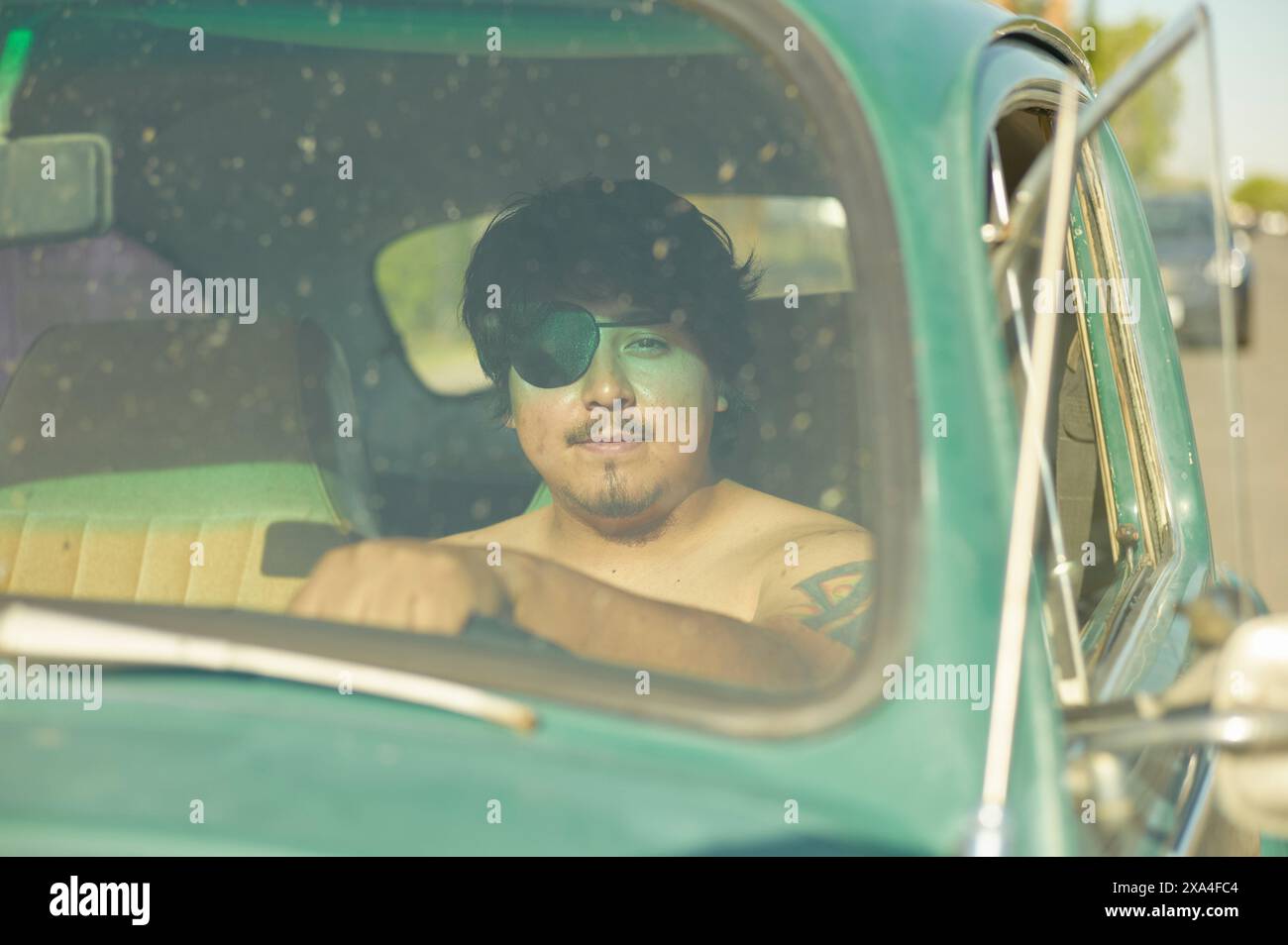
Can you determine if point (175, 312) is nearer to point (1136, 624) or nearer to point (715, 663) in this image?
point (715, 663)

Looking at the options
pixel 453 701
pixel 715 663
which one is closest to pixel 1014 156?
pixel 715 663

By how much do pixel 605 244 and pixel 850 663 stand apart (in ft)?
2.84

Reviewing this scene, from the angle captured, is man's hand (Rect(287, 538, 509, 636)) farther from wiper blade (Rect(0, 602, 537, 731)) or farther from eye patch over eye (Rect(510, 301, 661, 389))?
eye patch over eye (Rect(510, 301, 661, 389))

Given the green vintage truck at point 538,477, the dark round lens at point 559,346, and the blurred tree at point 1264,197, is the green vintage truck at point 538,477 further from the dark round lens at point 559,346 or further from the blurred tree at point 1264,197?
the blurred tree at point 1264,197

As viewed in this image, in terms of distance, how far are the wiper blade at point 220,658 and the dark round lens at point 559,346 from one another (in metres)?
0.76

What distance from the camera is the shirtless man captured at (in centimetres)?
158

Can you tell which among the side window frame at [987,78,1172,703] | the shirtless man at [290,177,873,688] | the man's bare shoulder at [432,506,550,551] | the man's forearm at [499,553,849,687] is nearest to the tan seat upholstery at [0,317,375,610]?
the man's bare shoulder at [432,506,550,551]

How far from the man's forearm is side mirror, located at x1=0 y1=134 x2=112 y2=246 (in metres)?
1.03

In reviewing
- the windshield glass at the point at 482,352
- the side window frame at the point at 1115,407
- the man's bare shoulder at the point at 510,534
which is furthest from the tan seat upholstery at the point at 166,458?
the side window frame at the point at 1115,407

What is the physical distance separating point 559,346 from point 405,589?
0.63 meters

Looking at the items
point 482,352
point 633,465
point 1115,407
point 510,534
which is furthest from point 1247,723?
point 482,352

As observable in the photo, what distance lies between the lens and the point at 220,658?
136 centimetres

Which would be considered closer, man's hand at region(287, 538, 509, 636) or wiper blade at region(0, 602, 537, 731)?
wiper blade at region(0, 602, 537, 731)

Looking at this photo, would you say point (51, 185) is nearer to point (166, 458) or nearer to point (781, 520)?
point (166, 458)
